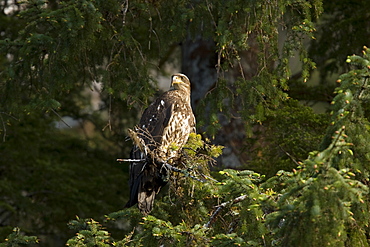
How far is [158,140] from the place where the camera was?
24.1 feet

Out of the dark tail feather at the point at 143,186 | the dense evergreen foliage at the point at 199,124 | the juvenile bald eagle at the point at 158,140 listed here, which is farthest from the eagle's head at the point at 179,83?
the dark tail feather at the point at 143,186

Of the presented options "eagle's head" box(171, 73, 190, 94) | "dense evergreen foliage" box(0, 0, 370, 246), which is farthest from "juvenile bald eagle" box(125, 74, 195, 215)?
"dense evergreen foliage" box(0, 0, 370, 246)

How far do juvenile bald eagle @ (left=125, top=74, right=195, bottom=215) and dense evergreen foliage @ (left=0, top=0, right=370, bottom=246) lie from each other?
19 cm

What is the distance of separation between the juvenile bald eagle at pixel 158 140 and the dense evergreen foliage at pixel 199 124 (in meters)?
0.19

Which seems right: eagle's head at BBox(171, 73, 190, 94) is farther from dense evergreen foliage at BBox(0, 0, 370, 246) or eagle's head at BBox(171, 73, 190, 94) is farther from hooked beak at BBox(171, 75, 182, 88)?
dense evergreen foliage at BBox(0, 0, 370, 246)

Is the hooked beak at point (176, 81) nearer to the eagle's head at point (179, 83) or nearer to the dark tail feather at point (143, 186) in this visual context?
the eagle's head at point (179, 83)

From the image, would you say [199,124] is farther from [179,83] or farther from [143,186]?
[143,186]

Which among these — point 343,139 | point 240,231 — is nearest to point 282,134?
point 240,231

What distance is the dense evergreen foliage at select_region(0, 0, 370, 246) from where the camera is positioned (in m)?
4.11

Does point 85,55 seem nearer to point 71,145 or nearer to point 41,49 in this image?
point 41,49

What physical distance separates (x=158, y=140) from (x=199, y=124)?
27.6 inches

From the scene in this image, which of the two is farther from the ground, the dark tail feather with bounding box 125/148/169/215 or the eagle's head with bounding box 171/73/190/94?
the eagle's head with bounding box 171/73/190/94

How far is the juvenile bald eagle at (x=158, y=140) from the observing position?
646 centimetres

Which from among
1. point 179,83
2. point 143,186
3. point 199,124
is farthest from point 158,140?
point 179,83
